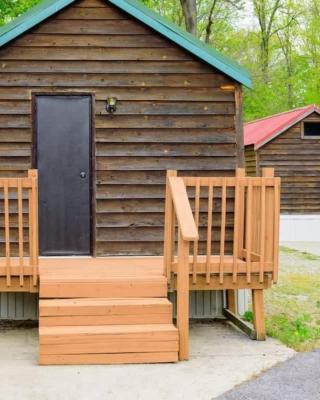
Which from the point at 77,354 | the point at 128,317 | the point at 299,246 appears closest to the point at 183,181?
the point at 128,317

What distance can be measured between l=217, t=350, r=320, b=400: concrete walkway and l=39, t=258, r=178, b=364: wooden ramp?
99cm

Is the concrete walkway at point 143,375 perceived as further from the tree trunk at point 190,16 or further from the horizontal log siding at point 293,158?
the horizontal log siding at point 293,158

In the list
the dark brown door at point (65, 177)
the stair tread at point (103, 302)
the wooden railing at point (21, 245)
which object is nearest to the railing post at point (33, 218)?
the wooden railing at point (21, 245)

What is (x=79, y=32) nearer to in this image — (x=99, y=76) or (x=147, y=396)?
(x=99, y=76)

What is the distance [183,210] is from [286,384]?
1.94 m

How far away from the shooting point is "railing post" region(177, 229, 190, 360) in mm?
6980

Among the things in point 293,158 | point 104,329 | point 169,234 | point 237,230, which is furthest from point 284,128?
point 104,329

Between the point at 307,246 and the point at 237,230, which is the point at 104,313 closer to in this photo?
the point at 237,230

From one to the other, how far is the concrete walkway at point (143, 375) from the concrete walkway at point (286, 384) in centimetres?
15

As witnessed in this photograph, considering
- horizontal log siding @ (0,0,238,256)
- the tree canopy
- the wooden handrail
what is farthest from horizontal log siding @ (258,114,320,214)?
the wooden handrail

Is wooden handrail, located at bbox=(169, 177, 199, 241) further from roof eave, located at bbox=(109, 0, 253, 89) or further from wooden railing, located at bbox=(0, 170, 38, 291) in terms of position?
roof eave, located at bbox=(109, 0, 253, 89)

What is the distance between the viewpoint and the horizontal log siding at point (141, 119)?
30.4 ft

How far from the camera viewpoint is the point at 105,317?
7.15 metres

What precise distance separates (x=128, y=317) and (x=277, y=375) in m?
1.58
